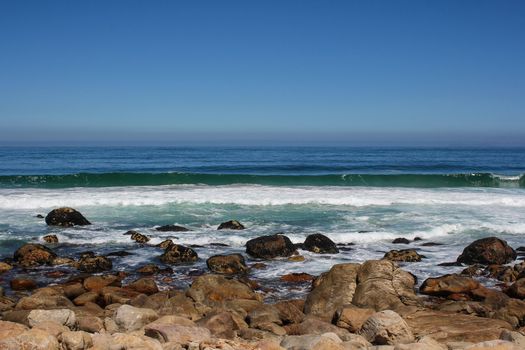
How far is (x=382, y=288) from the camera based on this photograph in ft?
28.2

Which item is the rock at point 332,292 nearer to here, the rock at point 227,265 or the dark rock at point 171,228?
the rock at point 227,265

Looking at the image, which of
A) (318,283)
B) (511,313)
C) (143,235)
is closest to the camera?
(511,313)

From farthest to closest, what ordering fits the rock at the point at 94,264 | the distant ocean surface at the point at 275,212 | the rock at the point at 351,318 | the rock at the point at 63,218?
the rock at the point at 63,218
the distant ocean surface at the point at 275,212
the rock at the point at 94,264
the rock at the point at 351,318

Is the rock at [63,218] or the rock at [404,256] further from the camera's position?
the rock at [63,218]

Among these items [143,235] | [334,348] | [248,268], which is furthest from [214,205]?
[334,348]

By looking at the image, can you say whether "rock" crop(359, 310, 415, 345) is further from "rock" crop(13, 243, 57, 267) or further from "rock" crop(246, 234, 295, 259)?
"rock" crop(13, 243, 57, 267)

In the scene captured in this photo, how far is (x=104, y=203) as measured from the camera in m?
21.1

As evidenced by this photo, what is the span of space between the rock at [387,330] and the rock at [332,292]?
5.88 ft

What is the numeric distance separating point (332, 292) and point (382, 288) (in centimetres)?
83

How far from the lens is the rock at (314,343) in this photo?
5.23m

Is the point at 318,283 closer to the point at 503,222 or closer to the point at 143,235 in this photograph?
the point at 143,235

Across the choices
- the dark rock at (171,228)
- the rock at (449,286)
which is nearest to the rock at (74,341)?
the rock at (449,286)

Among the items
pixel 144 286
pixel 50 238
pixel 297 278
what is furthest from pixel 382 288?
pixel 50 238

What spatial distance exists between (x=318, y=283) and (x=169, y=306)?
2.70 meters
